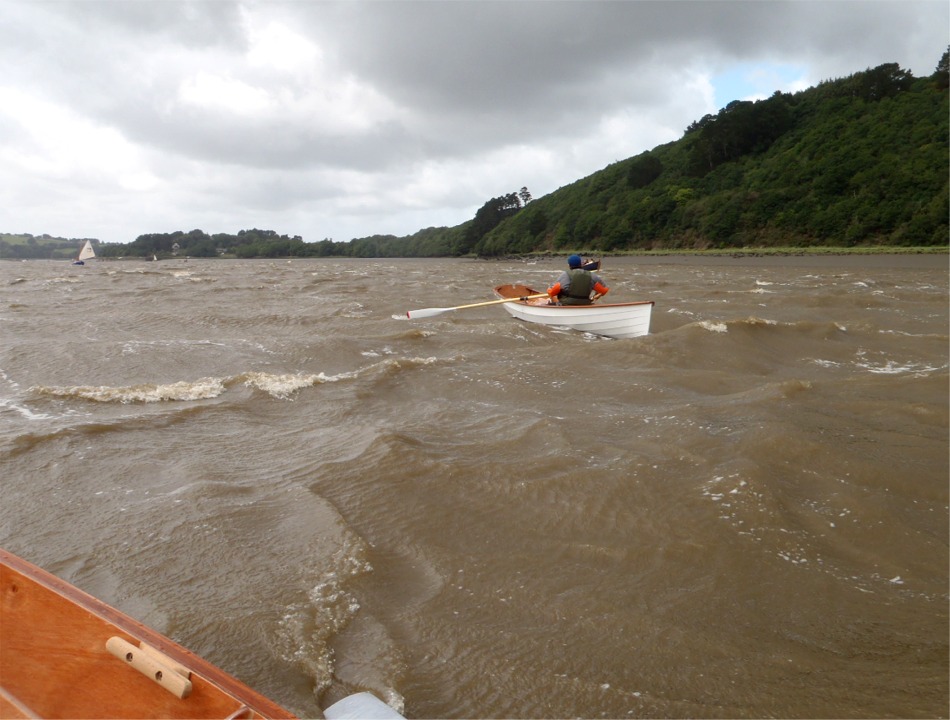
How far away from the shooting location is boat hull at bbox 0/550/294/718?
1.99 metres

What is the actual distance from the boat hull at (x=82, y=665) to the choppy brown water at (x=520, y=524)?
74cm

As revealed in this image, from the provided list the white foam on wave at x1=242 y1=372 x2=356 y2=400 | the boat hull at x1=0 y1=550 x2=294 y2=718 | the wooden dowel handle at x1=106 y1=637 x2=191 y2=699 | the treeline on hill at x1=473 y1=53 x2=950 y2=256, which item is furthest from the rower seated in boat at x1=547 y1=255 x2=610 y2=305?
the treeline on hill at x1=473 y1=53 x2=950 y2=256

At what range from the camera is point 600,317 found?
11648mm

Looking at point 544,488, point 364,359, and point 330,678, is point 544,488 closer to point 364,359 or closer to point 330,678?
point 330,678

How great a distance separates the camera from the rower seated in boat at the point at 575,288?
12641mm

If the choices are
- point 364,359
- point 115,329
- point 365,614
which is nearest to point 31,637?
point 365,614

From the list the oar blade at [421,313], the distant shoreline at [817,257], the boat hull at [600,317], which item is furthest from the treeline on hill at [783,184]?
the oar blade at [421,313]

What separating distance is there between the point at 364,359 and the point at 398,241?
12196 centimetres

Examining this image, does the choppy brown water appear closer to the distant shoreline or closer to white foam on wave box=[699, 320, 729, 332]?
white foam on wave box=[699, 320, 729, 332]

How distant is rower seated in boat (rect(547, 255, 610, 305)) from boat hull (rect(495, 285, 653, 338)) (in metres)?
0.39

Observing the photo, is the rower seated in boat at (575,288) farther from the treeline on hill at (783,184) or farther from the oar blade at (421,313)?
the treeline on hill at (783,184)

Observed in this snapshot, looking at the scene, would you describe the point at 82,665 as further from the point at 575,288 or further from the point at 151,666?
the point at 575,288

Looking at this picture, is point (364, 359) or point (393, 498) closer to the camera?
point (393, 498)

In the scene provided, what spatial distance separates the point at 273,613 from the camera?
10.7ft
